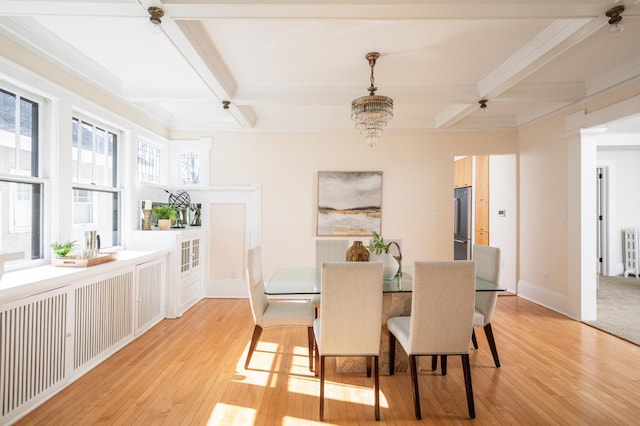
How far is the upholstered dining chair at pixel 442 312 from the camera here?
6.83ft

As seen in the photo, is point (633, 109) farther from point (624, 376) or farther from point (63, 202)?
point (63, 202)

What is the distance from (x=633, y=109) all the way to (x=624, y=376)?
8.11 ft

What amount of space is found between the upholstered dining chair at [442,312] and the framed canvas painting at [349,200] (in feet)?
9.36

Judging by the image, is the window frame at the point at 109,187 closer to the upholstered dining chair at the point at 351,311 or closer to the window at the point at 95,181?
the window at the point at 95,181

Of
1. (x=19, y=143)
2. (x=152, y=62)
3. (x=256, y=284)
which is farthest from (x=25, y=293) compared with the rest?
(x=152, y=62)

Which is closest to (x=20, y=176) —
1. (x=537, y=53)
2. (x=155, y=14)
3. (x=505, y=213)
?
(x=155, y=14)

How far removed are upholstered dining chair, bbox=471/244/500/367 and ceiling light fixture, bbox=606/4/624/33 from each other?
1732 millimetres

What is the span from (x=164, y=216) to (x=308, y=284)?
2.53m

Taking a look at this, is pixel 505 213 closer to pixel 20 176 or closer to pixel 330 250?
pixel 330 250

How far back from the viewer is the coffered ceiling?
2062mm

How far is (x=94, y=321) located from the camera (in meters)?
2.74

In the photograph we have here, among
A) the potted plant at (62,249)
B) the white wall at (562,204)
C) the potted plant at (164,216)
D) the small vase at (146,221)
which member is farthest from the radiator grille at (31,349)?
the white wall at (562,204)

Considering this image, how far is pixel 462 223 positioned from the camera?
21.5ft

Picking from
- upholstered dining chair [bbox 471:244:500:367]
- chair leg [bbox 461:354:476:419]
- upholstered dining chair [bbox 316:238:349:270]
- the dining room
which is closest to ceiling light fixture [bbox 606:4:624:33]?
the dining room
